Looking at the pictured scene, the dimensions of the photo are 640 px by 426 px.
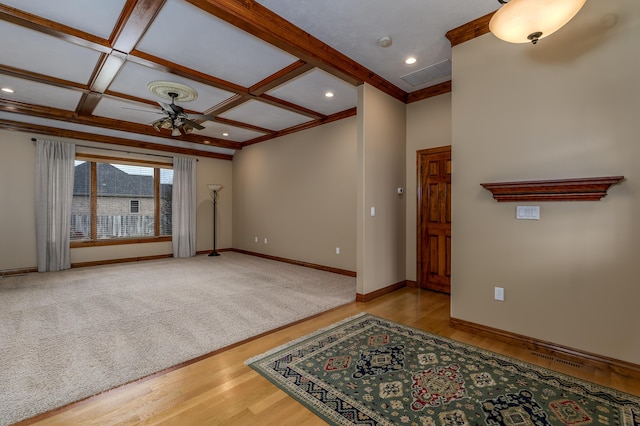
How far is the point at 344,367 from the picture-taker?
229cm

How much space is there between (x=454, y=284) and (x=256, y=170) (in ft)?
18.8

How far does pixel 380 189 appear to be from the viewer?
4.18 metres

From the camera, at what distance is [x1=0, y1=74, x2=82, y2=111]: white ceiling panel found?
4164mm

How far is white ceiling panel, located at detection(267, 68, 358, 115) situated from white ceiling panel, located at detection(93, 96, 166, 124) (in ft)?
7.82

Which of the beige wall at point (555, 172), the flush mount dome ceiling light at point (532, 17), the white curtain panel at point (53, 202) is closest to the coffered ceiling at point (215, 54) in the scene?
the white curtain panel at point (53, 202)

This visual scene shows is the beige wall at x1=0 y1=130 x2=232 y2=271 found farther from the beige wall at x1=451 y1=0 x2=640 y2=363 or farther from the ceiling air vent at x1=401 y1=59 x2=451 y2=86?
the beige wall at x1=451 y1=0 x2=640 y2=363

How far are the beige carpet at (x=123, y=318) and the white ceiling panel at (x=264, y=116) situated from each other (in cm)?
301

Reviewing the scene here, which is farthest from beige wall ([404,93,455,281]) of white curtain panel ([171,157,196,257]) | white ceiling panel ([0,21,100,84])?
white curtain panel ([171,157,196,257])

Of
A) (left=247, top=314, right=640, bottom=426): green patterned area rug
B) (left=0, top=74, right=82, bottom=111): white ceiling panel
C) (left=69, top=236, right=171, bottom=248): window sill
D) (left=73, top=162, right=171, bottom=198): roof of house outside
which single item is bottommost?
(left=247, top=314, right=640, bottom=426): green patterned area rug

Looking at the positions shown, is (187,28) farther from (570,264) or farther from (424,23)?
(570,264)

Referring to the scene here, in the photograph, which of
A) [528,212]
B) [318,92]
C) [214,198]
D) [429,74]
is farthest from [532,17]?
[214,198]

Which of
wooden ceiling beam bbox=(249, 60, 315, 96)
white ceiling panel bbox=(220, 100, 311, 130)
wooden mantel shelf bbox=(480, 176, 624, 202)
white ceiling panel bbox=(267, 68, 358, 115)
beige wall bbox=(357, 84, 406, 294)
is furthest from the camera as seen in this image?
white ceiling panel bbox=(220, 100, 311, 130)

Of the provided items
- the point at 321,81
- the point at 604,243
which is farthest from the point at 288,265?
the point at 604,243

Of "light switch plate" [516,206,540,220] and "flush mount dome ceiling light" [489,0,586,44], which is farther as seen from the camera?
"light switch plate" [516,206,540,220]
